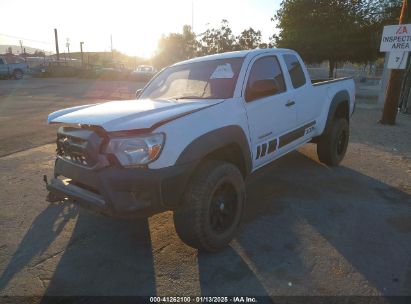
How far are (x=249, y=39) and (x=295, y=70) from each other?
32.3 meters

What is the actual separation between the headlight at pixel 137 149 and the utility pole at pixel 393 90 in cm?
942

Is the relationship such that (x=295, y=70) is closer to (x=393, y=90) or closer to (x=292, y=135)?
(x=292, y=135)

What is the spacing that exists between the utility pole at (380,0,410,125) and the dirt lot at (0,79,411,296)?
17.9 ft

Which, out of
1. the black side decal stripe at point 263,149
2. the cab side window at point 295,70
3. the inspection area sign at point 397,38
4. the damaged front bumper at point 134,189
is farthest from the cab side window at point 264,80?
the inspection area sign at point 397,38

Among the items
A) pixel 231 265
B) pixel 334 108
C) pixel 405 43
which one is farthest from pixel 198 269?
pixel 405 43

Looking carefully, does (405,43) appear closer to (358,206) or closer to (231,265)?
(358,206)

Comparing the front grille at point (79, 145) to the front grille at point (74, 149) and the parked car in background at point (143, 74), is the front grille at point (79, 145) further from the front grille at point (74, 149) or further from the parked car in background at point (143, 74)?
the parked car in background at point (143, 74)

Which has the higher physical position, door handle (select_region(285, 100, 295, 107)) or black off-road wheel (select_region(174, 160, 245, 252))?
door handle (select_region(285, 100, 295, 107))

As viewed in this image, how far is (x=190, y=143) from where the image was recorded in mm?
2811

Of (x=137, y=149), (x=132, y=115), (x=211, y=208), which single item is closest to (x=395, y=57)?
(x=211, y=208)

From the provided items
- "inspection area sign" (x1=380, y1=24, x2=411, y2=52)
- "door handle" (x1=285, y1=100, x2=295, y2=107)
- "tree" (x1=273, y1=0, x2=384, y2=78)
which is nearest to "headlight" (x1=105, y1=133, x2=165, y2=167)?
"door handle" (x1=285, y1=100, x2=295, y2=107)

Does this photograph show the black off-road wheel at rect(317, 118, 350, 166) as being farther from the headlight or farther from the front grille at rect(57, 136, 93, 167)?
the front grille at rect(57, 136, 93, 167)

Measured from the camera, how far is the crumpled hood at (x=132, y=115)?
2.70 meters

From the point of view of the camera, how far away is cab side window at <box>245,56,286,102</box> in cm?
354
